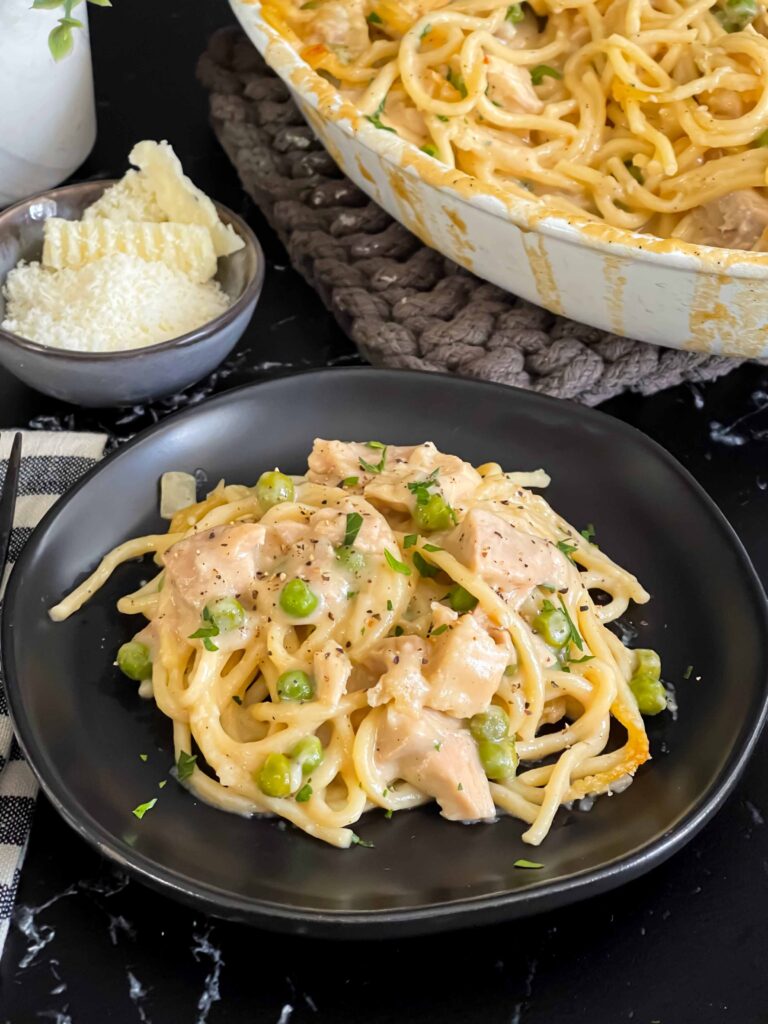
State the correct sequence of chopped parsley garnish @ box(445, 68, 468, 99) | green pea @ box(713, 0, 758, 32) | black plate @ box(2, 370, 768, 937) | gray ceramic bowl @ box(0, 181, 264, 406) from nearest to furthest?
black plate @ box(2, 370, 768, 937)
gray ceramic bowl @ box(0, 181, 264, 406)
chopped parsley garnish @ box(445, 68, 468, 99)
green pea @ box(713, 0, 758, 32)

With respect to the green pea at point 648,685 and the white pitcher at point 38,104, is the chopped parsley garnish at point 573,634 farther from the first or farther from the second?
the white pitcher at point 38,104

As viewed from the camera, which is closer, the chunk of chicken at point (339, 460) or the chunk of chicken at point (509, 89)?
the chunk of chicken at point (339, 460)

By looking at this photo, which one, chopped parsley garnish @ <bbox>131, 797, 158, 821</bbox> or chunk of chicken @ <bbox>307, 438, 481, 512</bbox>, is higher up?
chunk of chicken @ <bbox>307, 438, 481, 512</bbox>

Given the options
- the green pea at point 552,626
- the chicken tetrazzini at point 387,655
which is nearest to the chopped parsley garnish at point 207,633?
the chicken tetrazzini at point 387,655

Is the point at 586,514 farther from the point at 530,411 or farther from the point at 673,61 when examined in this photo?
the point at 673,61

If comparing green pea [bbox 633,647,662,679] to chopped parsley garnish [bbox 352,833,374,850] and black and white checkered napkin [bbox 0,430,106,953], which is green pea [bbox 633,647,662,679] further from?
black and white checkered napkin [bbox 0,430,106,953]

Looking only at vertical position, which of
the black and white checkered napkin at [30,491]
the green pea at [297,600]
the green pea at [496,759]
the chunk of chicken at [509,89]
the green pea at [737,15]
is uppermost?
the green pea at [737,15]

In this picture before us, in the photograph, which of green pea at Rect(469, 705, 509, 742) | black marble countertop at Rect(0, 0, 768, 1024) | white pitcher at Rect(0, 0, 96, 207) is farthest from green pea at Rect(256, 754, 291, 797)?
white pitcher at Rect(0, 0, 96, 207)
